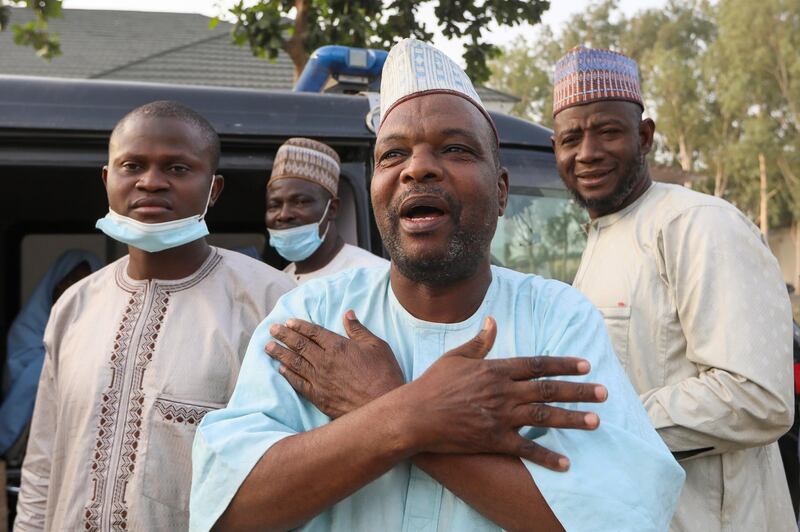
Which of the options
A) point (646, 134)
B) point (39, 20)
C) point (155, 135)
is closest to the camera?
point (155, 135)

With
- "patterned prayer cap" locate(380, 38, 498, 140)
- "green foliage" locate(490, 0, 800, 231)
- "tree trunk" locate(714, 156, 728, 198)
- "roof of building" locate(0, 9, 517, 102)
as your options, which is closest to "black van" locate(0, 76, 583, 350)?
"patterned prayer cap" locate(380, 38, 498, 140)

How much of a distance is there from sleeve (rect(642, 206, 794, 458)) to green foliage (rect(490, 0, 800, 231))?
3258 centimetres

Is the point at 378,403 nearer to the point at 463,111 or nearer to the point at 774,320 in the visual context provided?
the point at 463,111

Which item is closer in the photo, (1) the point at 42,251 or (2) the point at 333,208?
(2) the point at 333,208

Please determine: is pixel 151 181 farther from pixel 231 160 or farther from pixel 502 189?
pixel 502 189

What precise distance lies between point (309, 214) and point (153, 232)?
116 cm

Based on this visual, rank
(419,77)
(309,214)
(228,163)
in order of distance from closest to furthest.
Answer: (419,77) < (228,163) < (309,214)

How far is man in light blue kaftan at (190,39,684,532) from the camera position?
1235mm

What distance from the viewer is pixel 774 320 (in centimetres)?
198

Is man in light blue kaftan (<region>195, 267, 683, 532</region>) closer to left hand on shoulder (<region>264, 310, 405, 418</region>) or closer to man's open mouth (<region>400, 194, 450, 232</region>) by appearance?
left hand on shoulder (<region>264, 310, 405, 418</region>)

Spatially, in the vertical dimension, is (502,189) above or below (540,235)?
above

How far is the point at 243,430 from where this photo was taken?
1.33m

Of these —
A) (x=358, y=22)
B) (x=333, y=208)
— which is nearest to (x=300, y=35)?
(x=358, y=22)

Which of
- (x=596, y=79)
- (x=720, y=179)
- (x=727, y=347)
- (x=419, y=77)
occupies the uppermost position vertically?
(x=720, y=179)
